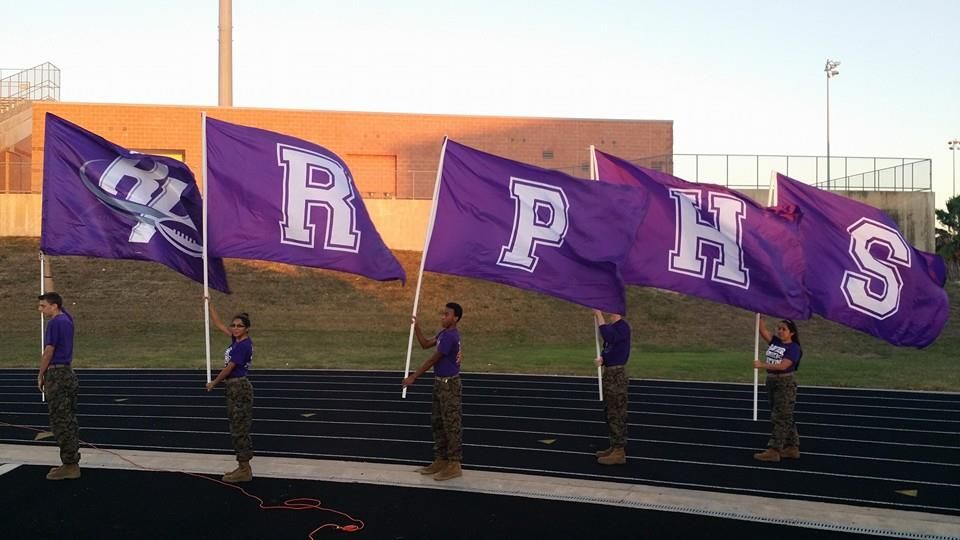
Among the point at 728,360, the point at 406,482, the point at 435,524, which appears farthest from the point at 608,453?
the point at 728,360

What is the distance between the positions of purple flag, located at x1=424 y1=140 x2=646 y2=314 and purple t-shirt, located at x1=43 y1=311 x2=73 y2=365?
12.2 feet

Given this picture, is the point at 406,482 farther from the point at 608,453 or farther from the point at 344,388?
the point at 344,388

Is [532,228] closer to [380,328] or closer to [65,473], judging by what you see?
[65,473]

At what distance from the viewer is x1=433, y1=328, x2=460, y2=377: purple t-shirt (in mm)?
9836

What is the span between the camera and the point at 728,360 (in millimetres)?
25359

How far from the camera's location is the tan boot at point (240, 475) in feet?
31.6

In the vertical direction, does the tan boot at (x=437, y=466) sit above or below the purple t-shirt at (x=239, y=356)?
below

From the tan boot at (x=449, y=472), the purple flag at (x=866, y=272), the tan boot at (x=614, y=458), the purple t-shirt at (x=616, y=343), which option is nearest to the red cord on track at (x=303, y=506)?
the tan boot at (x=449, y=472)

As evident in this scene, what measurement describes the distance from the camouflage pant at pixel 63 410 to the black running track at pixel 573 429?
5.66 feet

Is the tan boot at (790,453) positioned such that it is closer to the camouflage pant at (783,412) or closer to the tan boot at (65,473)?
the camouflage pant at (783,412)

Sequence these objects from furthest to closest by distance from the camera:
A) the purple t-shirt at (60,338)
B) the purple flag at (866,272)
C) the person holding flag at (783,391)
Answer: the purple flag at (866,272) → the person holding flag at (783,391) → the purple t-shirt at (60,338)

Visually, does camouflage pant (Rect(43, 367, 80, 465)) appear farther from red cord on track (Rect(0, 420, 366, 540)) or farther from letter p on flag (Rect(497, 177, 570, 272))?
letter p on flag (Rect(497, 177, 570, 272))

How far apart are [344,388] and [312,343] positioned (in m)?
10.8

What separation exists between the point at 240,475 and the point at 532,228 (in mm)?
4158
